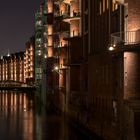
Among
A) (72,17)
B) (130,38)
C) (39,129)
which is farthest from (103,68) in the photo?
(72,17)

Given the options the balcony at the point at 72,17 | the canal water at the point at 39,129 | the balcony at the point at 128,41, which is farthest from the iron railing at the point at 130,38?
the balcony at the point at 72,17

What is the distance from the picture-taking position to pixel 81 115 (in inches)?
1919

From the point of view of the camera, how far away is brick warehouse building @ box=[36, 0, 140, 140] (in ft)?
97.1

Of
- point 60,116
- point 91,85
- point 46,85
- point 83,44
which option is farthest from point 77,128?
point 46,85

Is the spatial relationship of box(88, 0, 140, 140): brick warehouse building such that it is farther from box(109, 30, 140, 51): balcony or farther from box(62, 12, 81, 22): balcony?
box(62, 12, 81, 22): balcony

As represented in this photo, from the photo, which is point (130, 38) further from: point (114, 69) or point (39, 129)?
point (39, 129)

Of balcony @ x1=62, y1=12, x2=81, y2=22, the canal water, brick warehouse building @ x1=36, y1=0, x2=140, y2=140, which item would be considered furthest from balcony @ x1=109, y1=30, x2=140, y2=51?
balcony @ x1=62, y1=12, x2=81, y2=22

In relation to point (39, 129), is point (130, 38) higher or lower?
higher

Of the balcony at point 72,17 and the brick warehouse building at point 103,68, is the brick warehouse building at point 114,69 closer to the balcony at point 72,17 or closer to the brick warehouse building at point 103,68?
the brick warehouse building at point 103,68

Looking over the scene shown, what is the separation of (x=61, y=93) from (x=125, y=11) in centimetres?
3697

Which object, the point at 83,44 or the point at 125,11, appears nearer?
the point at 125,11

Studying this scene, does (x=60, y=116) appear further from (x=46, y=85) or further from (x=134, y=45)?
(x=134, y=45)

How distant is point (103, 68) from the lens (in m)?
39.9

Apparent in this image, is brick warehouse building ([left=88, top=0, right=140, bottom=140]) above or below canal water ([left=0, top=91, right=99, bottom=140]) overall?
above
